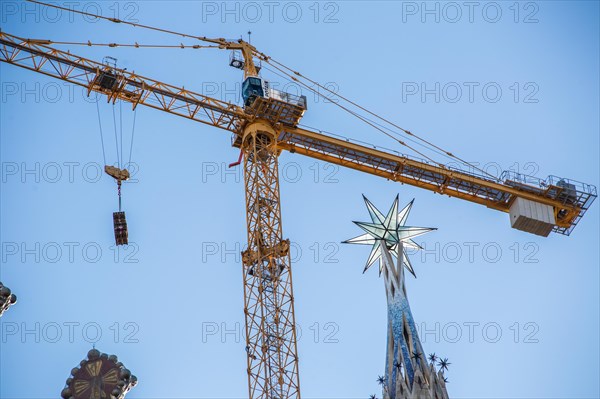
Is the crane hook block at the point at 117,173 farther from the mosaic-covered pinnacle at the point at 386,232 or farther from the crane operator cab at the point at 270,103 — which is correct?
the mosaic-covered pinnacle at the point at 386,232

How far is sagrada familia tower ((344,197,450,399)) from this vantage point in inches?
3285

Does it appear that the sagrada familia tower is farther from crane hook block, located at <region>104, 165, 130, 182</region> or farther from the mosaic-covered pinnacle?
crane hook block, located at <region>104, 165, 130, 182</region>

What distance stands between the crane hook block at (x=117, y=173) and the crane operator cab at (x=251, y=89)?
39.4ft

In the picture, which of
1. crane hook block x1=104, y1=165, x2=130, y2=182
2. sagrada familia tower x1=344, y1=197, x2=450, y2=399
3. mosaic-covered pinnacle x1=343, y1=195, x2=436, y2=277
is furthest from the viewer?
crane hook block x1=104, y1=165, x2=130, y2=182

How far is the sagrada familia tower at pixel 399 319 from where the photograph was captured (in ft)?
274

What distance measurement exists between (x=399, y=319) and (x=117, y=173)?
2813cm

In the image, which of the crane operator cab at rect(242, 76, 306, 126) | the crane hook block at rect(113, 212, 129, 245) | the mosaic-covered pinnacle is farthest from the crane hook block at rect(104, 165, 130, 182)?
the mosaic-covered pinnacle

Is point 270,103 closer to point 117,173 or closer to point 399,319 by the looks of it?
point 117,173

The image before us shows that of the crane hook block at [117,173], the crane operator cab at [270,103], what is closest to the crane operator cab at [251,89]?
the crane operator cab at [270,103]

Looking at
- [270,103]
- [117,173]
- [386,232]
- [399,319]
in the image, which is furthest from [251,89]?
[399,319]

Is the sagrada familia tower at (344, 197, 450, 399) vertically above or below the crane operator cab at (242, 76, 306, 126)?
Answer: below

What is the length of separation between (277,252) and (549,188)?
29.6 meters

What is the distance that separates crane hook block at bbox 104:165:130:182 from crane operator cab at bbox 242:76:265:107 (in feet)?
39.4

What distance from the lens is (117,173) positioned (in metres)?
101
